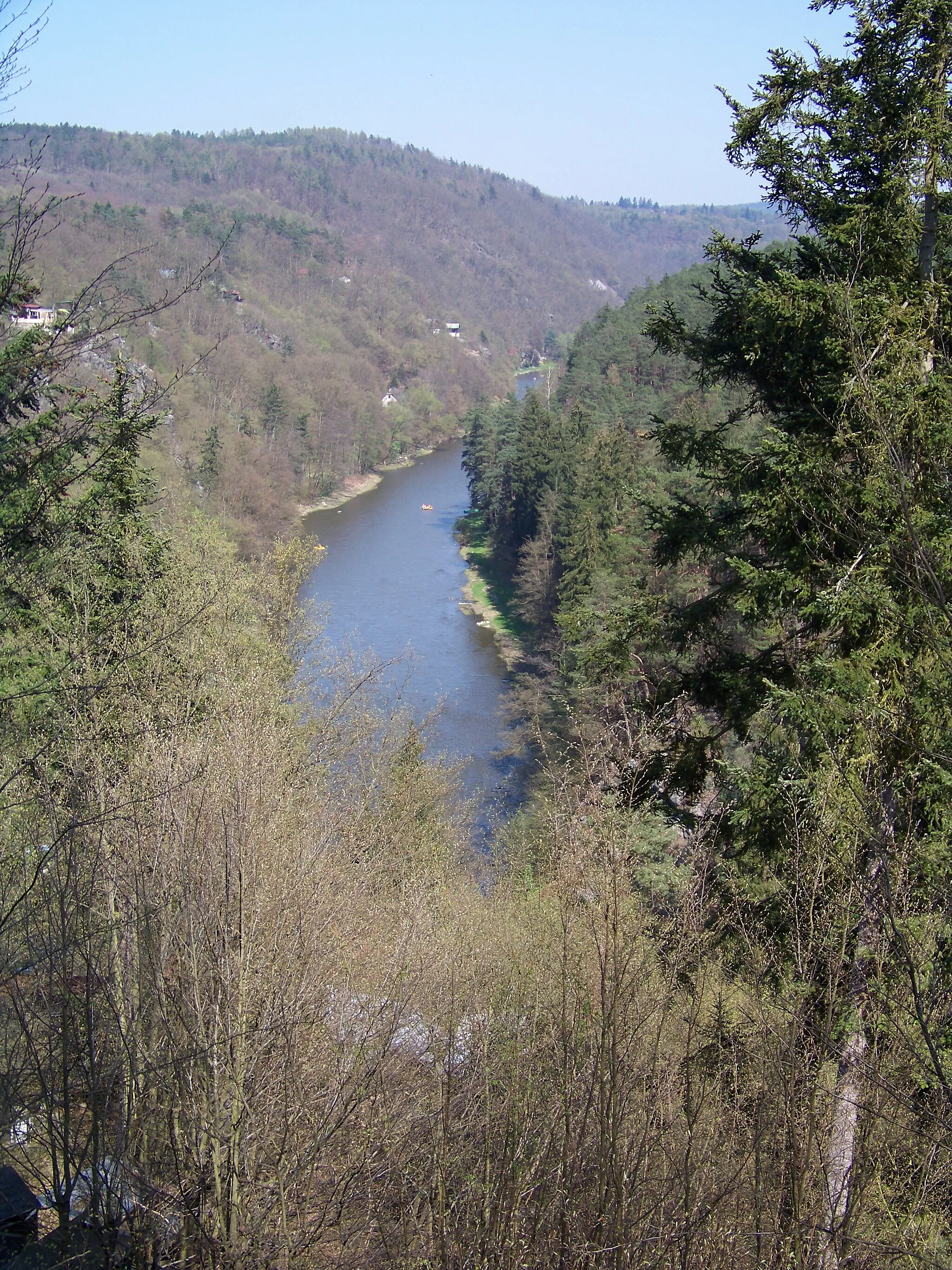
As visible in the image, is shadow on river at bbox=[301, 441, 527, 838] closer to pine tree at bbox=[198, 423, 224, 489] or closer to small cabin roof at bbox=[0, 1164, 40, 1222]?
pine tree at bbox=[198, 423, 224, 489]

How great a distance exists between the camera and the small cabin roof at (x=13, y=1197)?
3.59 metres

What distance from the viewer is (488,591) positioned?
33.1m

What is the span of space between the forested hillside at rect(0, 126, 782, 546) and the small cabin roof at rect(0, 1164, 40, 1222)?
126 inches

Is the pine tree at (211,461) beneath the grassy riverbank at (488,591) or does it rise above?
above

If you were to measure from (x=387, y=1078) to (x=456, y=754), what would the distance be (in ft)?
51.0

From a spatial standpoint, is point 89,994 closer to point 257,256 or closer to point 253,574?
point 253,574

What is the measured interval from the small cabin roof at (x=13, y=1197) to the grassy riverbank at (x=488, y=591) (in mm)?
22596

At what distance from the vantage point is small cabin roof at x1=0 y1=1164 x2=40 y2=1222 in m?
3.59

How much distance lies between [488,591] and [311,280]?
5901 cm

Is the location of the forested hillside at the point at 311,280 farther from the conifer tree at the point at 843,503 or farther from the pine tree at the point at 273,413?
the conifer tree at the point at 843,503

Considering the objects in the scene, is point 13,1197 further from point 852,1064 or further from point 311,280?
point 311,280

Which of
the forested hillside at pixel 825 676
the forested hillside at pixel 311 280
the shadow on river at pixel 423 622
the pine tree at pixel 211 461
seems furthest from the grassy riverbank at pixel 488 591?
the forested hillside at pixel 825 676

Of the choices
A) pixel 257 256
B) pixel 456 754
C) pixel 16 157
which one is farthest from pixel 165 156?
pixel 16 157

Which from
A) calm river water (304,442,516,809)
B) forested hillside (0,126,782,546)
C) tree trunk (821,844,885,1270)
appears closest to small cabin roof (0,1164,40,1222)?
tree trunk (821,844,885,1270)
